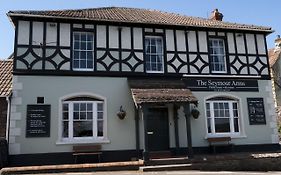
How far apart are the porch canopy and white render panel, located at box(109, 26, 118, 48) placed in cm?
185

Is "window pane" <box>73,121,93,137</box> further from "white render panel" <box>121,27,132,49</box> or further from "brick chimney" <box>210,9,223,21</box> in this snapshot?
"brick chimney" <box>210,9,223,21</box>

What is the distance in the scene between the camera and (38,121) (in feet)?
41.8

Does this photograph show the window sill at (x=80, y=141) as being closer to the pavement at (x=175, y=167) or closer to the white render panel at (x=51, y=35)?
the pavement at (x=175, y=167)

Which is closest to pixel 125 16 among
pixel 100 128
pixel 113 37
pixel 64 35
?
pixel 113 37

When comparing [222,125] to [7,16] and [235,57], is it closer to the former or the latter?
[235,57]

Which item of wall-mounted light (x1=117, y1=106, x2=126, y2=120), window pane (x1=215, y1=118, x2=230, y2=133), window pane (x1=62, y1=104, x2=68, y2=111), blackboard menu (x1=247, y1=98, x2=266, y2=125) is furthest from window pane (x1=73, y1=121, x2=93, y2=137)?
blackboard menu (x1=247, y1=98, x2=266, y2=125)

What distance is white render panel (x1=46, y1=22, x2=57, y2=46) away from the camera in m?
13.5

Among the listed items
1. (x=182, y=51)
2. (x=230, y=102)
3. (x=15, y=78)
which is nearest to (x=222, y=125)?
(x=230, y=102)

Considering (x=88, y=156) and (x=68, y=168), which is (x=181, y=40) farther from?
(x=68, y=168)

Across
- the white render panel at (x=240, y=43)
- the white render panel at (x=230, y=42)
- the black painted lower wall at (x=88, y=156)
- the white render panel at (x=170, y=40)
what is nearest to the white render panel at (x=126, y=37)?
the white render panel at (x=170, y=40)

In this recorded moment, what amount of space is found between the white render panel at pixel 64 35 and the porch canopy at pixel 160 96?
3348 mm

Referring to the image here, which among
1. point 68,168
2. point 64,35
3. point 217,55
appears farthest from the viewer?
point 217,55

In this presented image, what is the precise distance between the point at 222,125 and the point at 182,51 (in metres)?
4.18

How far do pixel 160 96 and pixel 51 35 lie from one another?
5577 millimetres
